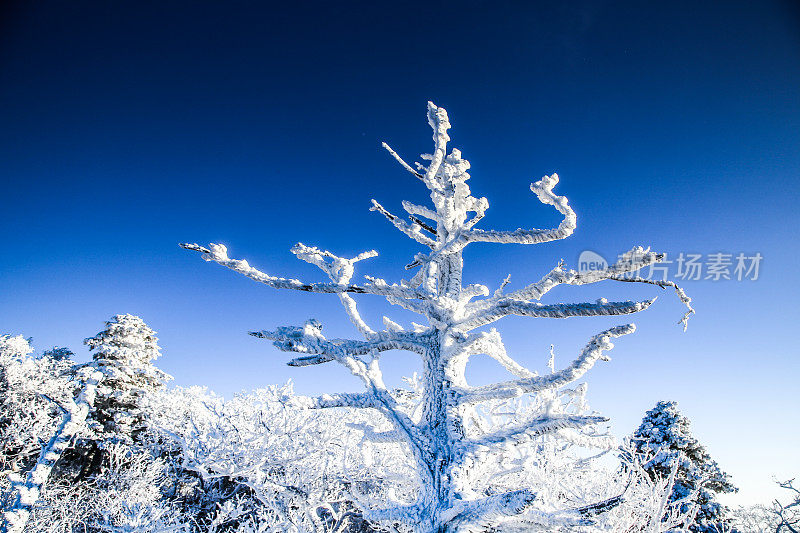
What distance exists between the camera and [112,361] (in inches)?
751

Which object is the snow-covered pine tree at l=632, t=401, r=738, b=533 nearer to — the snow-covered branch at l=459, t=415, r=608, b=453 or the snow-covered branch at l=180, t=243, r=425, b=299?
the snow-covered branch at l=459, t=415, r=608, b=453

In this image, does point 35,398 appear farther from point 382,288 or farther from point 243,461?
point 382,288

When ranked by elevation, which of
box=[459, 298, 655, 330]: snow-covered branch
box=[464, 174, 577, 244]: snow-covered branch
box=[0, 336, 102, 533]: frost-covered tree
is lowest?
box=[0, 336, 102, 533]: frost-covered tree

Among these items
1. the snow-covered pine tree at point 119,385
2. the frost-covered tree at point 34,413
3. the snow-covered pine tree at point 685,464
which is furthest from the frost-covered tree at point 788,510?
the snow-covered pine tree at point 119,385

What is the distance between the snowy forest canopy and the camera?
3.06 metres

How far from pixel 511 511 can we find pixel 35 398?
27.0 m

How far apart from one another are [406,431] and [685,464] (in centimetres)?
2029

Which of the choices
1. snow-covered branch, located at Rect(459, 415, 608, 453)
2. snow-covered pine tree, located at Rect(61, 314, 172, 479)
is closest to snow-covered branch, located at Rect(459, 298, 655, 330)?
snow-covered branch, located at Rect(459, 415, 608, 453)

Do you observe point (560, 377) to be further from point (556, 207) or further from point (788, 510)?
point (788, 510)

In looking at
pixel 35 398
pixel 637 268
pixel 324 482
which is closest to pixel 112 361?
pixel 35 398

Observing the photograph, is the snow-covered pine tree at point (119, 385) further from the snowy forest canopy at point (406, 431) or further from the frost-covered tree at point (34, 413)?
the frost-covered tree at point (34, 413)

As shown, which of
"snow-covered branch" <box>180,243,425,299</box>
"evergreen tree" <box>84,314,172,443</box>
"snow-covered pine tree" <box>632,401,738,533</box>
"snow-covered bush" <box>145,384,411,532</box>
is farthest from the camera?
"evergreen tree" <box>84,314,172,443</box>

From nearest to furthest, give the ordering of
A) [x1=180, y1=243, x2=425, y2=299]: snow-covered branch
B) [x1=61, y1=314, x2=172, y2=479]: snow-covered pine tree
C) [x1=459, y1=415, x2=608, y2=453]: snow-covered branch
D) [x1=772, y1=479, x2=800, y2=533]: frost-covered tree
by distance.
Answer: [x1=459, y1=415, x2=608, y2=453]: snow-covered branch → [x1=180, y1=243, x2=425, y2=299]: snow-covered branch → [x1=772, y1=479, x2=800, y2=533]: frost-covered tree → [x1=61, y1=314, x2=172, y2=479]: snow-covered pine tree

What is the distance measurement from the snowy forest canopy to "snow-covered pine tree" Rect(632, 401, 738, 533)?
0.28 ft
